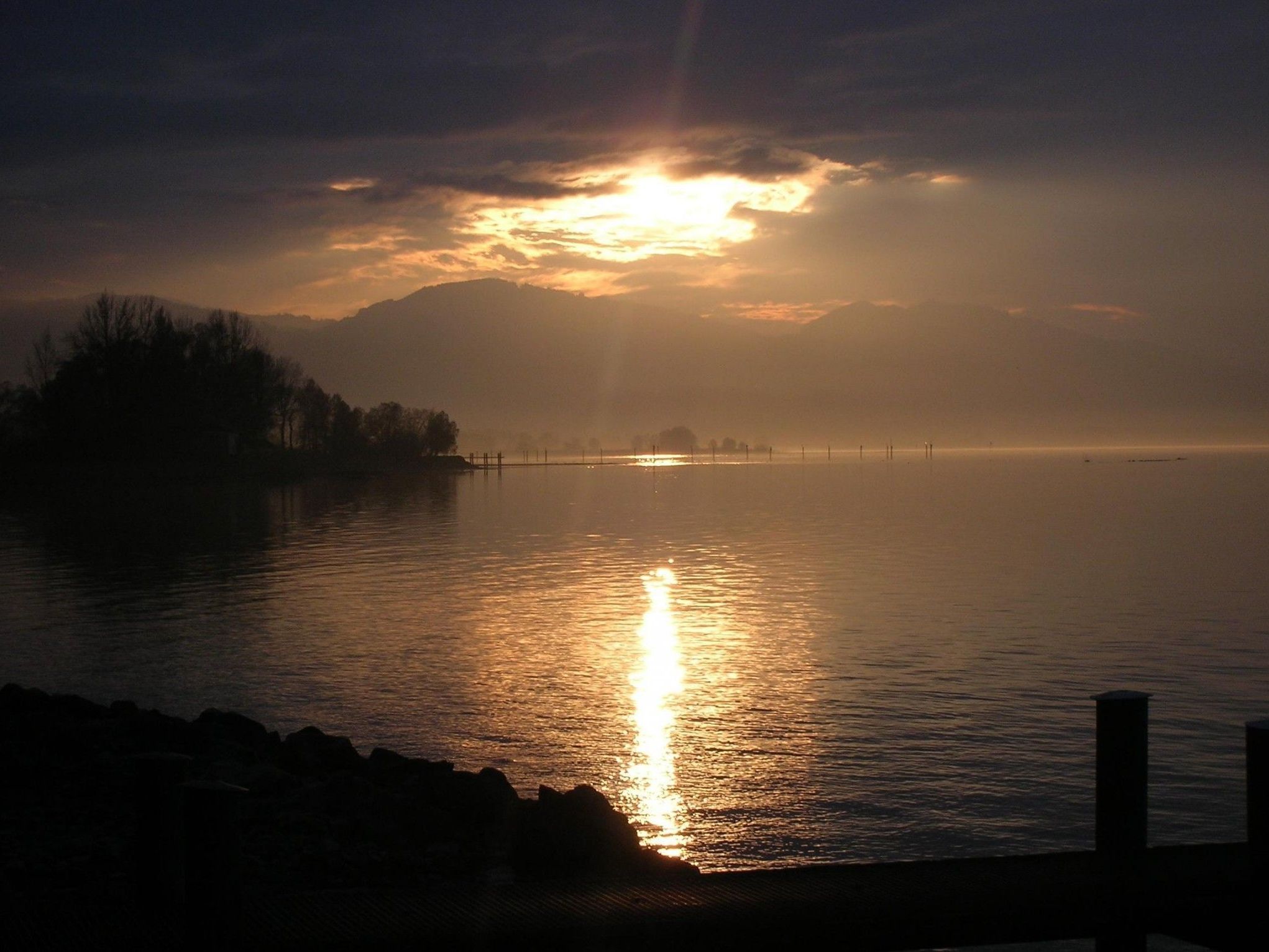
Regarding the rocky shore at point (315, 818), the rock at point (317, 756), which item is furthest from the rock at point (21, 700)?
the rock at point (317, 756)

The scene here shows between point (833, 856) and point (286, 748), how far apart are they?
5.78 metres

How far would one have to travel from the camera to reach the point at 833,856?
406 inches

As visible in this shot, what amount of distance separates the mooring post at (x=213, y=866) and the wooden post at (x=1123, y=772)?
4.51 metres

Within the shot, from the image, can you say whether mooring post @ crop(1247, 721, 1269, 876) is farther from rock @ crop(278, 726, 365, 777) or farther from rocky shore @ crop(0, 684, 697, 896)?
rock @ crop(278, 726, 365, 777)

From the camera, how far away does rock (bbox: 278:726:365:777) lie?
463 inches

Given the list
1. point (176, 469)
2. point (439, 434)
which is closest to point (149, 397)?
point (176, 469)

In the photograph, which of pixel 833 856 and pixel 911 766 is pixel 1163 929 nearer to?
pixel 833 856

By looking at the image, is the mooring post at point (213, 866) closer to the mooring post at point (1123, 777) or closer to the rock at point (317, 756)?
the mooring post at point (1123, 777)

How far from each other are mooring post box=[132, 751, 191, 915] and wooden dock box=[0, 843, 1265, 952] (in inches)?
5.6

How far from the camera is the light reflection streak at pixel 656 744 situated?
11.0 meters

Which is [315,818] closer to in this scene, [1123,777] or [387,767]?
[387,767]

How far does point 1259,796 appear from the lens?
6082mm

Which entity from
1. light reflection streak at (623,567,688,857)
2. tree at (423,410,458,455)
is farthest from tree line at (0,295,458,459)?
light reflection streak at (623,567,688,857)

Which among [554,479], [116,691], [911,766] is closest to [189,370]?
Answer: [554,479]
